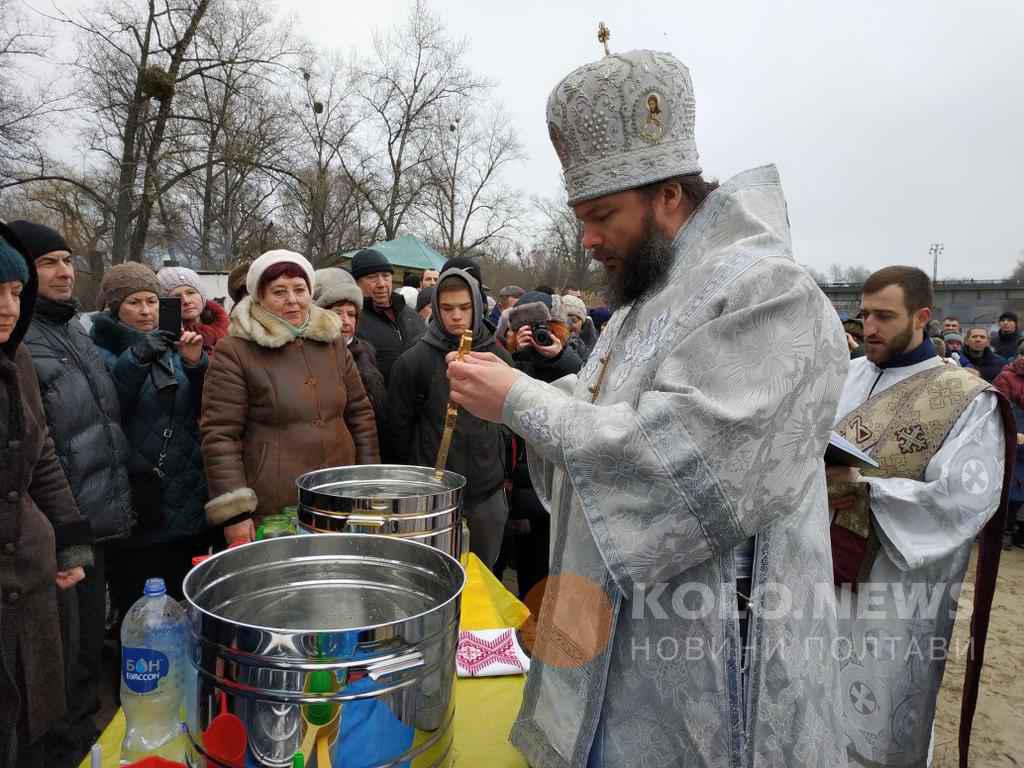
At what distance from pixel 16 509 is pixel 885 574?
2955 millimetres

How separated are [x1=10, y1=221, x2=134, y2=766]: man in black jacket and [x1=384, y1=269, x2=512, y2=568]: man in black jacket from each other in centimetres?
131

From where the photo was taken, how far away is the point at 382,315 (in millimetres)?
4598

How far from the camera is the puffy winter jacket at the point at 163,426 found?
303 cm

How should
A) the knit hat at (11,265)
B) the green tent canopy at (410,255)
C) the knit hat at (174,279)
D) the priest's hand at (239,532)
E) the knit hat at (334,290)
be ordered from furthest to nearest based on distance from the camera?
the green tent canopy at (410,255)
the knit hat at (334,290)
the knit hat at (174,279)
the priest's hand at (239,532)
the knit hat at (11,265)

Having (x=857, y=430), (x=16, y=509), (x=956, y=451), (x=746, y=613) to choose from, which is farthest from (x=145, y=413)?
(x=956, y=451)

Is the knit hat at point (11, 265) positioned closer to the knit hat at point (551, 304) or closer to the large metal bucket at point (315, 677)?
the large metal bucket at point (315, 677)

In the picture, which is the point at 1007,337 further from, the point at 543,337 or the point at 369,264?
the point at 369,264

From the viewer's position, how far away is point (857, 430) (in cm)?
281

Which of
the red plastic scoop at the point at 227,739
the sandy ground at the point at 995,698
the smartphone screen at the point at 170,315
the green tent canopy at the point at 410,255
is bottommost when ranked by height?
the sandy ground at the point at 995,698

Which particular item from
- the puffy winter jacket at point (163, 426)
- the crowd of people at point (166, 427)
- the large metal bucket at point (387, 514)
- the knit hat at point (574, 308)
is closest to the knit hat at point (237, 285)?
the crowd of people at point (166, 427)

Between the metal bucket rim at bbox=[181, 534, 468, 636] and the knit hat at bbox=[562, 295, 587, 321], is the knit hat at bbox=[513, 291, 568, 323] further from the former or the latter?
the metal bucket rim at bbox=[181, 534, 468, 636]

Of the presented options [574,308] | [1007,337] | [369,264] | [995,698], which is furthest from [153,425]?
[1007,337]

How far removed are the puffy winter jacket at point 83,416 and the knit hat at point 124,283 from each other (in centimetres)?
35

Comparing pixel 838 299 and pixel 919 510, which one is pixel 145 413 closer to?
pixel 919 510
